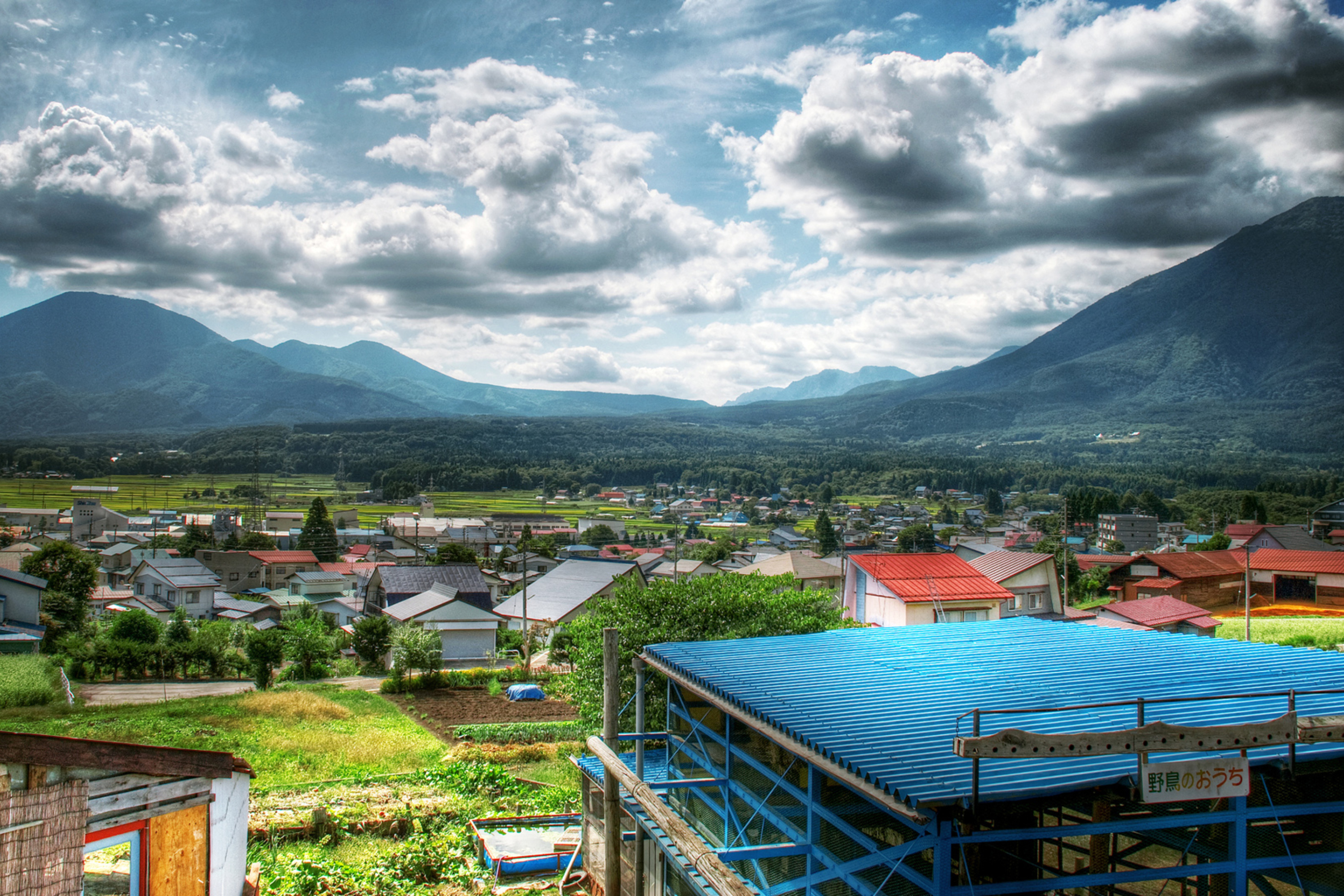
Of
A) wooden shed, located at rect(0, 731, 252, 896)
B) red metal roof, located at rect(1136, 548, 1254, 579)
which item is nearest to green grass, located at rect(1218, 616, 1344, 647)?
red metal roof, located at rect(1136, 548, 1254, 579)

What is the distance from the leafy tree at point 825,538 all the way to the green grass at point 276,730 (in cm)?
4172

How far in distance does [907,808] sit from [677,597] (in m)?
10.4

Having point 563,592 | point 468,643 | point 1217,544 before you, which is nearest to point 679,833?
point 468,643

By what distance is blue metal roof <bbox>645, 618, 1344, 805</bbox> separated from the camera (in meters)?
4.71

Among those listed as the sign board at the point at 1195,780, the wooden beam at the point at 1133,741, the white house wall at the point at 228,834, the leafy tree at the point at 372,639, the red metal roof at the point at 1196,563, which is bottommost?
the leafy tree at the point at 372,639

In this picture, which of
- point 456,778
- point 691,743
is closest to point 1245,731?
point 691,743

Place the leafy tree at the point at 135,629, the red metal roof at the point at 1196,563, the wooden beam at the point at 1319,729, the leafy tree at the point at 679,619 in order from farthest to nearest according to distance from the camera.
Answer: the red metal roof at the point at 1196,563 → the leafy tree at the point at 135,629 → the leafy tree at the point at 679,619 → the wooden beam at the point at 1319,729

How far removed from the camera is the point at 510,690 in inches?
1012

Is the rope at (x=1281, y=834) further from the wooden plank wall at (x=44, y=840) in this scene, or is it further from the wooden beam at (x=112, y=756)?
the wooden plank wall at (x=44, y=840)

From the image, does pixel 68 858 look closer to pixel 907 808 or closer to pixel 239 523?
pixel 907 808

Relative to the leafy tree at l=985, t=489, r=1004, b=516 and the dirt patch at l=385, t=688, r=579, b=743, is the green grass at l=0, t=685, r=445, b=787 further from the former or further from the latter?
the leafy tree at l=985, t=489, r=1004, b=516

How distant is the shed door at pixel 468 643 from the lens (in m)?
35.9

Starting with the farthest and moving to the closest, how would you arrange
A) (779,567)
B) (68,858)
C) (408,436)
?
1. (408,436)
2. (779,567)
3. (68,858)

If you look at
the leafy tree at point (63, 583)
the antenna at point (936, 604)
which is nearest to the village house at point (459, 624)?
the leafy tree at point (63, 583)
